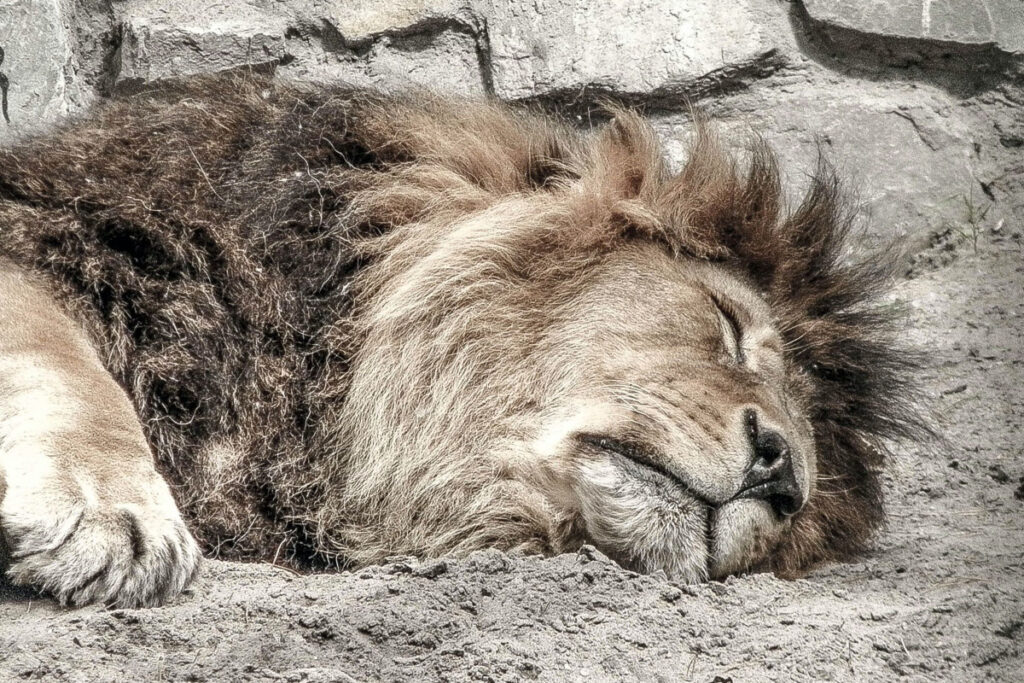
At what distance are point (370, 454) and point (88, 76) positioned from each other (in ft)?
7.55

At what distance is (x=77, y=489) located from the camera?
103 inches

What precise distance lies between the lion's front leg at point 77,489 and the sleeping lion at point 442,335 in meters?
0.01

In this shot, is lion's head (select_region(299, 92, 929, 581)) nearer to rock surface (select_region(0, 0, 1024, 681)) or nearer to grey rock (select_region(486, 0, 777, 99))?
rock surface (select_region(0, 0, 1024, 681))

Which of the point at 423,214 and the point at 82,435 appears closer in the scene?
the point at 82,435

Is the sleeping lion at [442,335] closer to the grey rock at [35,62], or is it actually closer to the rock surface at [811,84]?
the rock surface at [811,84]

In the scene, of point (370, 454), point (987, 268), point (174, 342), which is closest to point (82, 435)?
point (174, 342)

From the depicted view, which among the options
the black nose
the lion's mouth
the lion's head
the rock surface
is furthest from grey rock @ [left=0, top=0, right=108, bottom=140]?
A: the black nose

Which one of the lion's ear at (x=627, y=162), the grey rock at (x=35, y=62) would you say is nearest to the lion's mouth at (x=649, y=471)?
the lion's ear at (x=627, y=162)

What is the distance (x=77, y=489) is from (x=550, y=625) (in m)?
1.05

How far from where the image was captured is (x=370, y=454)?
335cm

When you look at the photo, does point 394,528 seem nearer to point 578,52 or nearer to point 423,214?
point 423,214

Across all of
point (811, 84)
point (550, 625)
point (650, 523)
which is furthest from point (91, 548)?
point (811, 84)

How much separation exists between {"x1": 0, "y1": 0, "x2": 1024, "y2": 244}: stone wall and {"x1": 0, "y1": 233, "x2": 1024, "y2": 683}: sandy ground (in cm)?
185

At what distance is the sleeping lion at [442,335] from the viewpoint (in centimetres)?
307
